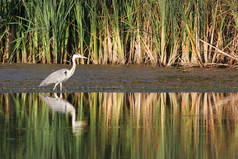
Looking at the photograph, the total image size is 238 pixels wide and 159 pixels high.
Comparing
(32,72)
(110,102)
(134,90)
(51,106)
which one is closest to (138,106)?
(110,102)

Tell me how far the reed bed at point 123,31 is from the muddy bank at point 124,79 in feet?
1.36

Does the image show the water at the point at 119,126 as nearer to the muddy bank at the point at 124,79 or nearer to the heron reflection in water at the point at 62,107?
the heron reflection in water at the point at 62,107

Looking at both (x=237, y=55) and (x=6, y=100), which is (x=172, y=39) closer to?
(x=237, y=55)

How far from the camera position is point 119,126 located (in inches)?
228

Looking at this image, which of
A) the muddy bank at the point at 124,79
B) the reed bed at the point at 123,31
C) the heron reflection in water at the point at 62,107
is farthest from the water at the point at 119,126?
the reed bed at the point at 123,31

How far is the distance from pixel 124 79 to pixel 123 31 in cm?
176

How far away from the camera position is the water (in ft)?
15.1

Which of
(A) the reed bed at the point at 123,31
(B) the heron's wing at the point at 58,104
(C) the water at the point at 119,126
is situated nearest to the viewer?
(C) the water at the point at 119,126

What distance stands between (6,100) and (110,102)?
1.65m

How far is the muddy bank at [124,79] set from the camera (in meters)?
9.44

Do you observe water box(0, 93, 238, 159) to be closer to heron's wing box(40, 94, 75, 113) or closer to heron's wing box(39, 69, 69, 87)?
heron's wing box(40, 94, 75, 113)

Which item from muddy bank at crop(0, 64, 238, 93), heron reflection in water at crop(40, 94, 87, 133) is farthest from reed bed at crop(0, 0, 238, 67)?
heron reflection in water at crop(40, 94, 87, 133)

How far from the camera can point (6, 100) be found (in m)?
7.99

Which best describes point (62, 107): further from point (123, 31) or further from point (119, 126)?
point (123, 31)
